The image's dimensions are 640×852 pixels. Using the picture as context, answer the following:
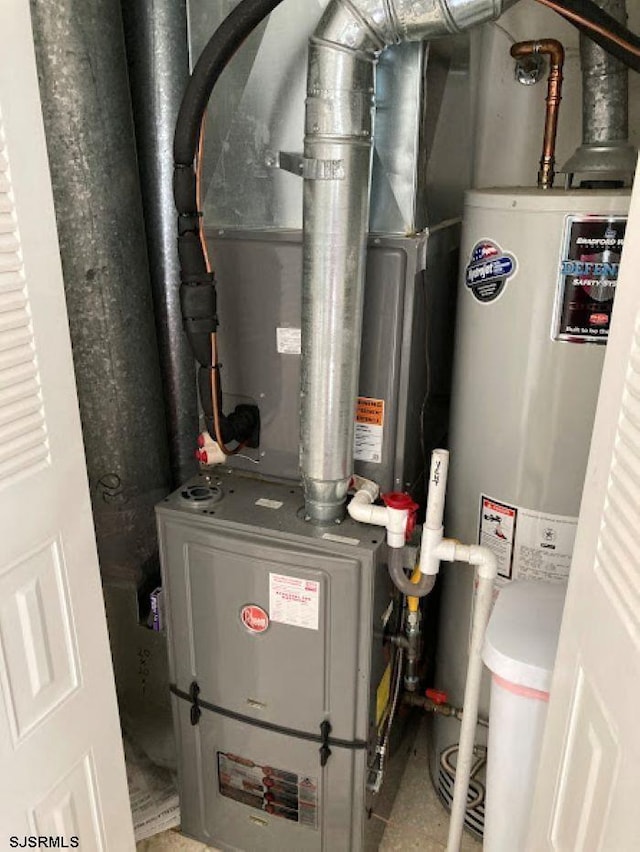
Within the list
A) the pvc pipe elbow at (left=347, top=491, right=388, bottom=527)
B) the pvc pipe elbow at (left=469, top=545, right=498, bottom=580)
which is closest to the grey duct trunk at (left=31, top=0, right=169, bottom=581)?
the pvc pipe elbow at (left=347, top=491, right=388, bottom=527)

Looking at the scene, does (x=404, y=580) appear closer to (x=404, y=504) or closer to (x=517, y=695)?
(x=404, y=504)

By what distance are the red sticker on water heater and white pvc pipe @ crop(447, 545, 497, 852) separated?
416mm

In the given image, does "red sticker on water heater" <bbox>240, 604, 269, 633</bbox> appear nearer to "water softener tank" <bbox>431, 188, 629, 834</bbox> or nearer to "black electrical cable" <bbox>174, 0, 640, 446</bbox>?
"black electrical cable" <bbox>174, 0, 640, 446</bbox>

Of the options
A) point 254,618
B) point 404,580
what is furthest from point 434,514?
point 254,618

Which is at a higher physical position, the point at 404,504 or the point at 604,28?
the point at 604,28

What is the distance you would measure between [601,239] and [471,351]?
13.6 inches

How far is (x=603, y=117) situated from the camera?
143cm

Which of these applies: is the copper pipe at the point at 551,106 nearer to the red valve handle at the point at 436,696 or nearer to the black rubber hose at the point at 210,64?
the black rubber hose at the point at 210,64

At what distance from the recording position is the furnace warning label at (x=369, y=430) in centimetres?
147

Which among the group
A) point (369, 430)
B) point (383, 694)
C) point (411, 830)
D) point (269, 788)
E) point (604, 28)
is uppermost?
point (604, 28)

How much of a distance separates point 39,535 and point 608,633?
84 cm

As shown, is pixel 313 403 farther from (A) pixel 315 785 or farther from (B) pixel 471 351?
(A) pixel 315 785

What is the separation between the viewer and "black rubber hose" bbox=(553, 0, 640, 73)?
111 cm

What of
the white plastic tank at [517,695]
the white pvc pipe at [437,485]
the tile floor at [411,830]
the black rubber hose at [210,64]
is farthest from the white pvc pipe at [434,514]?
the tile floor at [411,830]
